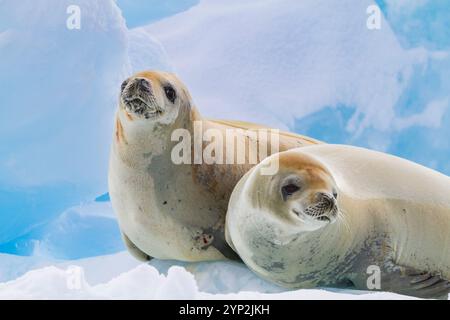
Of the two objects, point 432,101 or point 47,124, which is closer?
point 47,124

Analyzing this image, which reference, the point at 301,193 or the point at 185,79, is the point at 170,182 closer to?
the point at 301,193

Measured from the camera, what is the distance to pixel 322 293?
1576mm

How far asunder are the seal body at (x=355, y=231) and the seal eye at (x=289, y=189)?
0.04 meters

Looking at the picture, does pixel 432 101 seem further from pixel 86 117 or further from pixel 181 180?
pixel 181 180

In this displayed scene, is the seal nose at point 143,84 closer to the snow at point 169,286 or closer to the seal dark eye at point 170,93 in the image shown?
the seal dark eye at point 170,93

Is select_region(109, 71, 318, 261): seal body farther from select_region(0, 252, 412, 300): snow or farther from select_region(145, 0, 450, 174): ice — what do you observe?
select_region(145, 0, 450, 174): ice

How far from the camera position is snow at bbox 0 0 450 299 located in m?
4.80

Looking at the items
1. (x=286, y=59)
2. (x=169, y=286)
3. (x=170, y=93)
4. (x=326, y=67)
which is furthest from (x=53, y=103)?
(x=169, y=286)

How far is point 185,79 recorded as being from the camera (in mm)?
6699

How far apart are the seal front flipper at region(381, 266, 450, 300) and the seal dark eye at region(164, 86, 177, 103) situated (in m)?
0.90

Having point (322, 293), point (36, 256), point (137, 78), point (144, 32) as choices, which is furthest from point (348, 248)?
point (144, 32)

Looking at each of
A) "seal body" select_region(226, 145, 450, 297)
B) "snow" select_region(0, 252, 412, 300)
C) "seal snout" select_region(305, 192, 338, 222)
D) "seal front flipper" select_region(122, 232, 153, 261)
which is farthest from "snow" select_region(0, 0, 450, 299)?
"seal snout" select_region(305, 192, 338, 222)

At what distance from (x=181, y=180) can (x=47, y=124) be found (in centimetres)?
316

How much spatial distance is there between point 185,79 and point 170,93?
15.7ft
